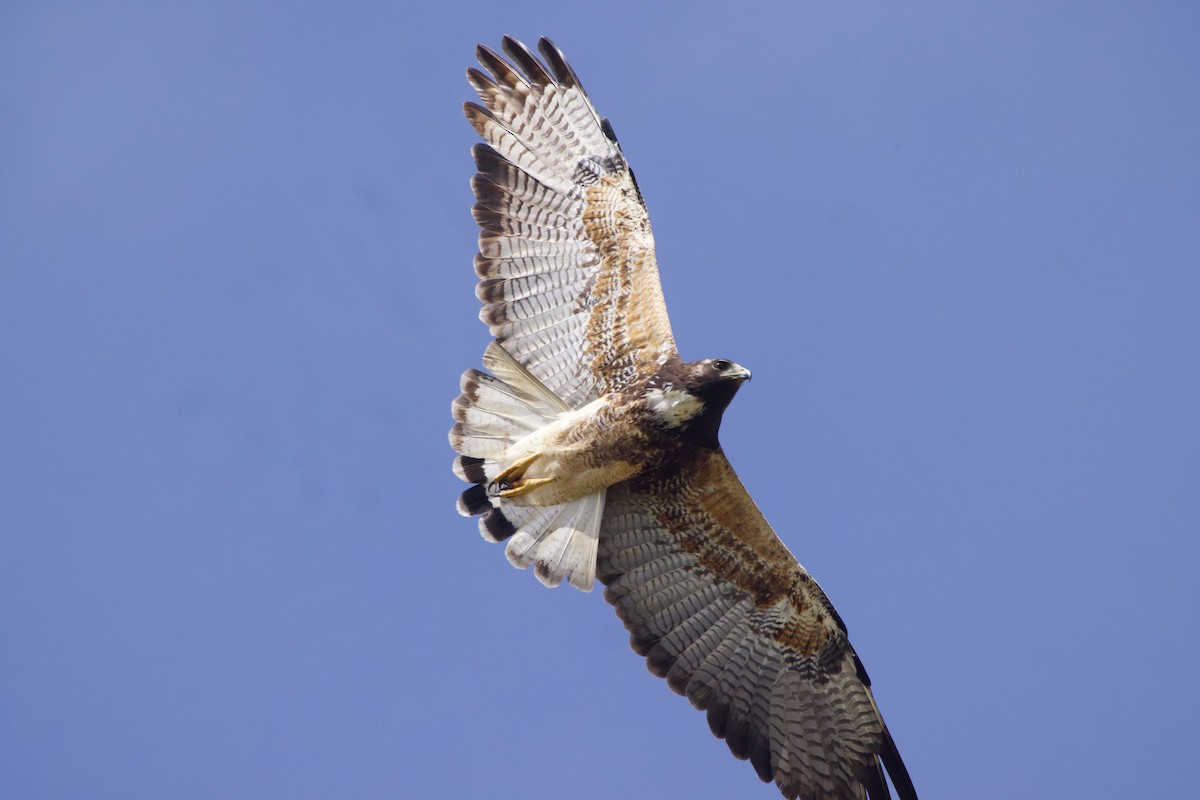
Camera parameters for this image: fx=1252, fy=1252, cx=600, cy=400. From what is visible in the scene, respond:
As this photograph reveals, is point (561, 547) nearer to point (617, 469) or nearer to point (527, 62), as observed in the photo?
point (617, 469)

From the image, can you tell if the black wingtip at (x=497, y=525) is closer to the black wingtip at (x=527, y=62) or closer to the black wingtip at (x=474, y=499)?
the black wingtip at (x=474, y=499)

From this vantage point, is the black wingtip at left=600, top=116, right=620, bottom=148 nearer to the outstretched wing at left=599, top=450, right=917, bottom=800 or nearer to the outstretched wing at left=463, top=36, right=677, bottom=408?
the outstretched wing at left=463, top=36, right=677, bottom=408

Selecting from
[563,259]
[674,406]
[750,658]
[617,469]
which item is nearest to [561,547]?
[617,469]

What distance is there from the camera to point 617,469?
8.02 m

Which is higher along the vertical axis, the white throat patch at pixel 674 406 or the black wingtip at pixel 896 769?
the white throat patch at pixel 674 406

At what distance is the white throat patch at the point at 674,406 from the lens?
7.73 metres

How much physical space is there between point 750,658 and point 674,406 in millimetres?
1901

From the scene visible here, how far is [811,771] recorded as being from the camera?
8391 millimetres

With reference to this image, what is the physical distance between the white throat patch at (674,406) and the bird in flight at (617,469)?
0.24ft

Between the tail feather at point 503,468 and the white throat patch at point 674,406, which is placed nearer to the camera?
the white throat patch at point 674,406

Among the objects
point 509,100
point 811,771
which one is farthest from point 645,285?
point 811,771

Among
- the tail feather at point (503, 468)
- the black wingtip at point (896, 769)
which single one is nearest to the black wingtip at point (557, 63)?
the tail feather at point (503, 468)

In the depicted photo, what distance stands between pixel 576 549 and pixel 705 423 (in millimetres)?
1211

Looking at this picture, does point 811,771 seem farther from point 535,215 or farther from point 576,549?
point 535,215
